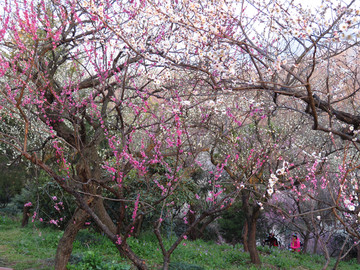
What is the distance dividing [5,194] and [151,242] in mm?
7632

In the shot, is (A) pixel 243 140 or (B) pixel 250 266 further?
(A) pixel 243 140

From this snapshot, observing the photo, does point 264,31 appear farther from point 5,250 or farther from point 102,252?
point 5,250

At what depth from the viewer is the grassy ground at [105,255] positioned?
19.7 feet

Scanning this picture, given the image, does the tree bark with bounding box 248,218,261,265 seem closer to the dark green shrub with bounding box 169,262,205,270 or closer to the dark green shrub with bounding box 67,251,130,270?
the dark green shrub with bounding box 169,262,205,270

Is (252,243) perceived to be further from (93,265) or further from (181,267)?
(93,265)

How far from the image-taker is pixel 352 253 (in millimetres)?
11930

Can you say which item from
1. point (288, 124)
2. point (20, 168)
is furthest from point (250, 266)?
point (20, 168)

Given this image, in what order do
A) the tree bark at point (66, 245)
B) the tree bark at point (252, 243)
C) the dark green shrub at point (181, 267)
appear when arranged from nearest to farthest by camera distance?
the tree bark at point (66, 245) < the dark green shrub at point (181, 267) < the tree bark at point (252, 243)

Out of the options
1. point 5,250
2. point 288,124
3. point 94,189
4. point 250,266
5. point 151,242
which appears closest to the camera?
point 94,189

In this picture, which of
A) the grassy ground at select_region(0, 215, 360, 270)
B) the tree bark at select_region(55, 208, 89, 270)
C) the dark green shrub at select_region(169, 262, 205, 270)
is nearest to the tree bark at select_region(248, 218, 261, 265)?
the grassy ground at select_region(0, 215, 360, 270)

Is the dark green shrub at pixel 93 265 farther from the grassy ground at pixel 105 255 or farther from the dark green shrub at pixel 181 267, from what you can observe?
the dark green shrub at pixel 181 267

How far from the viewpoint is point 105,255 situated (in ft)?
22.9

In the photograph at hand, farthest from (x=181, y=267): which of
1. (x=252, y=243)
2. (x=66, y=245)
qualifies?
(x=252, y=243)

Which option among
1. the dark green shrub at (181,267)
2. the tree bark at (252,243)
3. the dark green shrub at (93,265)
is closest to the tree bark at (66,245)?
the dark green shrub at (93,265)
